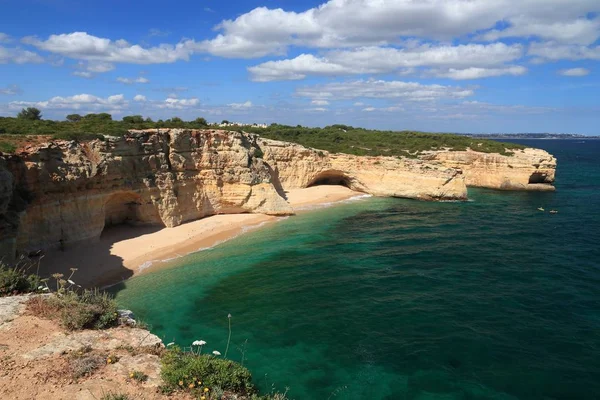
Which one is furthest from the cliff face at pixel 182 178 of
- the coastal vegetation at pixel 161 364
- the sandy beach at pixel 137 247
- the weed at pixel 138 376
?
the weed at pixel 138 376

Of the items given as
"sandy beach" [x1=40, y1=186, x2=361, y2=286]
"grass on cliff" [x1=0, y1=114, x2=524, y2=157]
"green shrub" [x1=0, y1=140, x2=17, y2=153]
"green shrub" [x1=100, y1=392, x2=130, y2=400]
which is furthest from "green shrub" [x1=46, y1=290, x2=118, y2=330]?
"grass on cliff" [x1=0, y1=114, x2=524, y2=157]

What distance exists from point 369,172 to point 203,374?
41.5 meters

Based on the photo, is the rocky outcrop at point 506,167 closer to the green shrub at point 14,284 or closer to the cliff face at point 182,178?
the cliff face at point 182,178

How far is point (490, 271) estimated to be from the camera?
74.4 feet

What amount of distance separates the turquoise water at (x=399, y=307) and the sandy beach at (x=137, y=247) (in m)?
1.65

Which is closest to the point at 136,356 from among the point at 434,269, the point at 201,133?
the point at 434,269

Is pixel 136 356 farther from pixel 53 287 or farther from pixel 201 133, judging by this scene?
pixel 201 133

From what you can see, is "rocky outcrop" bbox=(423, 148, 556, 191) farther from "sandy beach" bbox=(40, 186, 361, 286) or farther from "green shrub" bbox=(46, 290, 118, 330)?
"green shrub" bbox=(46, 290, 118, 330)

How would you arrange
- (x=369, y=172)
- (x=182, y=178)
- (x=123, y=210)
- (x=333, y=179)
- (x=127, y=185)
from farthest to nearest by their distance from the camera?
(x=333, y=179) < (x=369, y=172) < (x=182, y=178) < (x=123, y=210) < (x=127, y=185)

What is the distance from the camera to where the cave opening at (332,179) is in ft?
161

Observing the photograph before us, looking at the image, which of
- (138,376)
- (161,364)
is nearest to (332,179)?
(161,364)

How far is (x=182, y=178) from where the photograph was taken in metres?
32.4

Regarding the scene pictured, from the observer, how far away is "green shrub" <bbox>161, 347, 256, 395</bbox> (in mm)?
8195

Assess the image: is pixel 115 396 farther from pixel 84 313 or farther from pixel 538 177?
pixel 538 177
